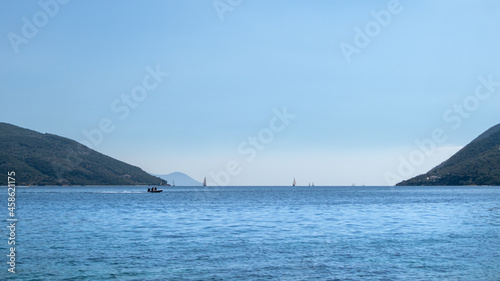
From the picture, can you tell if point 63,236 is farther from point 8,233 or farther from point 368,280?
point 368,280

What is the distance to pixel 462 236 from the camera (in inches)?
1992

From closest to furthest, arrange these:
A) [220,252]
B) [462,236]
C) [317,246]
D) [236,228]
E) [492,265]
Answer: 1. [492,265]
2. [220,252]
3. [317,246]
4. [462,236]
5. [236,228]

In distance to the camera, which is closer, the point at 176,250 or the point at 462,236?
the point at 176,250

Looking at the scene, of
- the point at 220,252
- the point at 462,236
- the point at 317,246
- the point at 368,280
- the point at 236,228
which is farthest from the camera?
the point at 236,228

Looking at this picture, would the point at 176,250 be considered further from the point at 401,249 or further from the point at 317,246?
the point at 401,249

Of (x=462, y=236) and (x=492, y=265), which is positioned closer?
(x=492, y=265)

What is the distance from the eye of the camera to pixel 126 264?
34.3 meters

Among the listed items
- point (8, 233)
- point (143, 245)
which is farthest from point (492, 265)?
point (8, 233)

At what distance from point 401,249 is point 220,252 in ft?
51.3

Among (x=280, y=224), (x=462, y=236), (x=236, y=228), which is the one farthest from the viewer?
(x=280, y=224)

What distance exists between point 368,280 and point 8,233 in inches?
1599

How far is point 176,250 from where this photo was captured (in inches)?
1598

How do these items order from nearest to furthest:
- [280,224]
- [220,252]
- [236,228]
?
[220,252] → [236,228] → [280,224]

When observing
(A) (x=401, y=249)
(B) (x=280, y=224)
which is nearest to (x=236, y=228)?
(B) (x=280, y=224)
